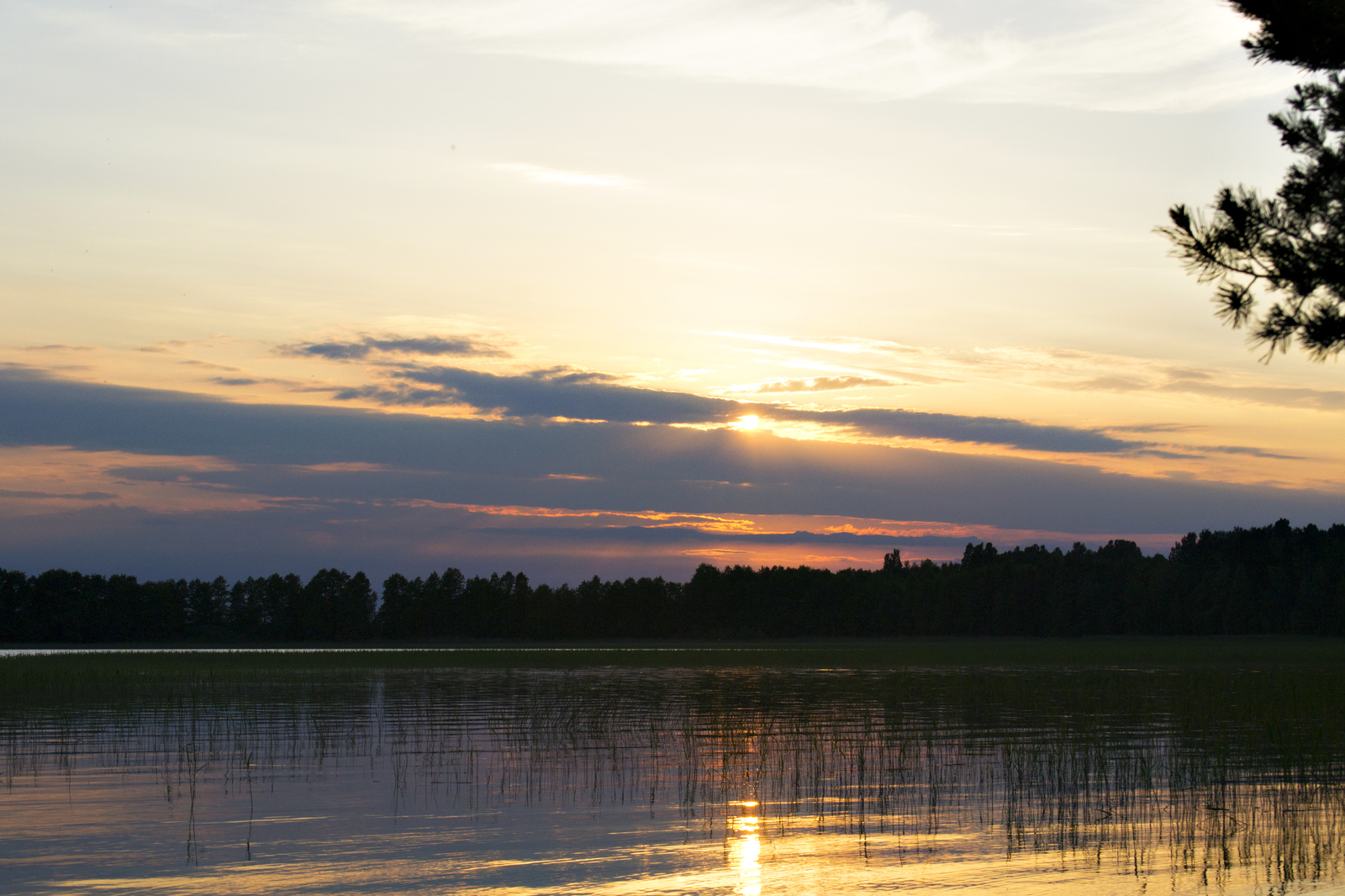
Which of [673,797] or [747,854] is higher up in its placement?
[747,854]

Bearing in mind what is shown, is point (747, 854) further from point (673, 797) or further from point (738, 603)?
point (738, 603)

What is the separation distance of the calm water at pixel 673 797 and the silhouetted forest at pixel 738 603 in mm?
110907

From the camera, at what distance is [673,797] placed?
18.2 meters

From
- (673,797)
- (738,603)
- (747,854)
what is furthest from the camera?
(738,603)

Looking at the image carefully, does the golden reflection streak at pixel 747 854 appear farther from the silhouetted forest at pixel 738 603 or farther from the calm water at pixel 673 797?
the silhouetted forest at pixel 738 603

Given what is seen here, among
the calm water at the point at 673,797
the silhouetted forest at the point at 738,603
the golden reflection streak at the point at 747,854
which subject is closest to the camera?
the golden reflection streak at the point at 747,854

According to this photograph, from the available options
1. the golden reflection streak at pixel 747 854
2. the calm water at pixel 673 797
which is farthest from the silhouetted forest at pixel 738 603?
the golden reflection streak at pixel 747 854

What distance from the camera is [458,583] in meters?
158

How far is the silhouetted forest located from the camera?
447ft

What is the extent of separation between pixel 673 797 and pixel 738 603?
14038 cm

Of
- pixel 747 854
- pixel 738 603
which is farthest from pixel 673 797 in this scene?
pixel 738 603

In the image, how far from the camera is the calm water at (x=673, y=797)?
13.2 meters

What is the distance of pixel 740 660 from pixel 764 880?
65.0 metres

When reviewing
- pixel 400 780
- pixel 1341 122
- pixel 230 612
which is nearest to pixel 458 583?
pixel 230 612
